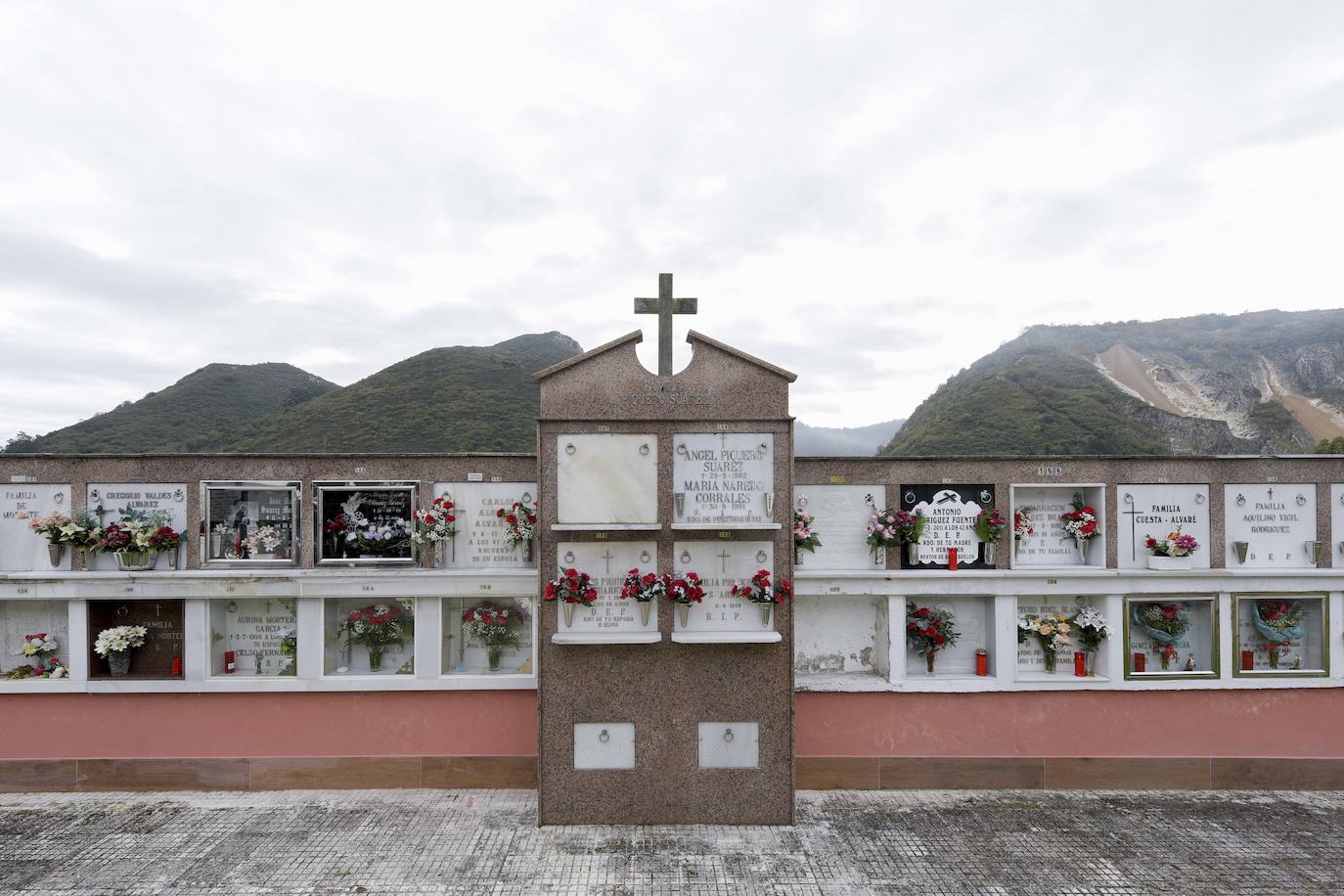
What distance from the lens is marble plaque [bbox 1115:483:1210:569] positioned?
749 cm

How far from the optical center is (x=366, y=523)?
7.48 m

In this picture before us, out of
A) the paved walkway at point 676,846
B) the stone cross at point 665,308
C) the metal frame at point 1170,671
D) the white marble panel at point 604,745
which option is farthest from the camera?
the metal frame at point 1170,671

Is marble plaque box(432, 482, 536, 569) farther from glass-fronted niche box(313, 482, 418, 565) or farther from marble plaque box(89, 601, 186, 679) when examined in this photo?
marble plaque box(89, 601, 186, 679)

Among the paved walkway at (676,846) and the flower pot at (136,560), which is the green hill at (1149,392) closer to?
the paved walkway at (676,846)

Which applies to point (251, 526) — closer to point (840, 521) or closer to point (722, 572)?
point (722, 572)

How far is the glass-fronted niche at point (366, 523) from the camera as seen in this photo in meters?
7.41

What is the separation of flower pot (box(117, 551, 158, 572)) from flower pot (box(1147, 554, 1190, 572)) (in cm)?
1253

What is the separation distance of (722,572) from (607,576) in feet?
4.36

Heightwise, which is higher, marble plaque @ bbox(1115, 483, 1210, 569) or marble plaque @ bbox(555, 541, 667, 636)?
marble plaque @ bbox(1115, 483, 1210, 569)

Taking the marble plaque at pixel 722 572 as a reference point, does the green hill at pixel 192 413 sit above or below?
above

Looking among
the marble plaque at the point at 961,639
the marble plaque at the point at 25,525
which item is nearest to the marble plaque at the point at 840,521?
the marble plaque at the point at 961,639

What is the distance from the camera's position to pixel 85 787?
7.22 m

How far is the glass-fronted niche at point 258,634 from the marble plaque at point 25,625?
200 centimetres

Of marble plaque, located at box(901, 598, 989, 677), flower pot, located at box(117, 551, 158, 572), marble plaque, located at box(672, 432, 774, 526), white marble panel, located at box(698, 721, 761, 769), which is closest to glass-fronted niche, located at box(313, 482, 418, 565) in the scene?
flower pot, located at box(117, 551, 158, 572)
